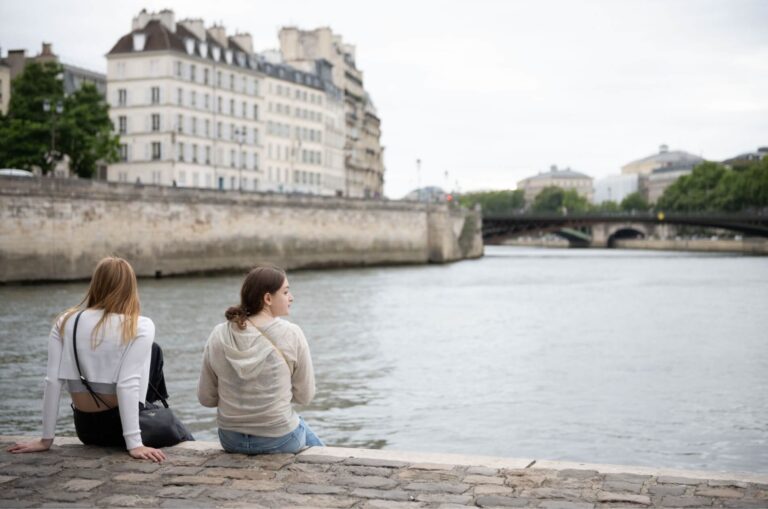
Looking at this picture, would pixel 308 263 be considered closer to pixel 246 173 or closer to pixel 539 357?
pixel 246 173

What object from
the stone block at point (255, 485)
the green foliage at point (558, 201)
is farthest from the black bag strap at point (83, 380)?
the green foliage at point (558, 201)

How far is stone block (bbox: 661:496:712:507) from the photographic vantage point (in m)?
5.72

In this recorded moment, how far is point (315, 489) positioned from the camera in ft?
19.8

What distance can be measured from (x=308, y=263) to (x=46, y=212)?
63.0 ft

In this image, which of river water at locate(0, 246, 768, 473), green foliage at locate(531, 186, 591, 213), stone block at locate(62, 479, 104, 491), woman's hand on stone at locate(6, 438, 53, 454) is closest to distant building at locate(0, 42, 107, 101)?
river water at locate(0, 246, 768, 473)

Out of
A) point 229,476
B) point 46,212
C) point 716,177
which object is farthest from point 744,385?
point 716,177

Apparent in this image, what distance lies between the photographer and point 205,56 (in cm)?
7025

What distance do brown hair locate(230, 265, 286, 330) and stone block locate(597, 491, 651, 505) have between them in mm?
2078

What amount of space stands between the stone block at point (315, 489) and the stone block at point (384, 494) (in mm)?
79

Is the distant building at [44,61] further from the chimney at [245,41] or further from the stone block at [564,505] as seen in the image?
the stone block at [564,505]

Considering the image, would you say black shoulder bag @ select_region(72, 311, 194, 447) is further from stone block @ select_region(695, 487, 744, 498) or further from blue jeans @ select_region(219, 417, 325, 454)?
stone block @ select_region(695, 487, 744, 498)

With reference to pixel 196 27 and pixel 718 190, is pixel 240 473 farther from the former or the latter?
pixel 718 190

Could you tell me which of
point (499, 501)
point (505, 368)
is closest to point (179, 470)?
point (499, 501)

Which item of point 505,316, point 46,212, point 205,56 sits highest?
point 205,56
